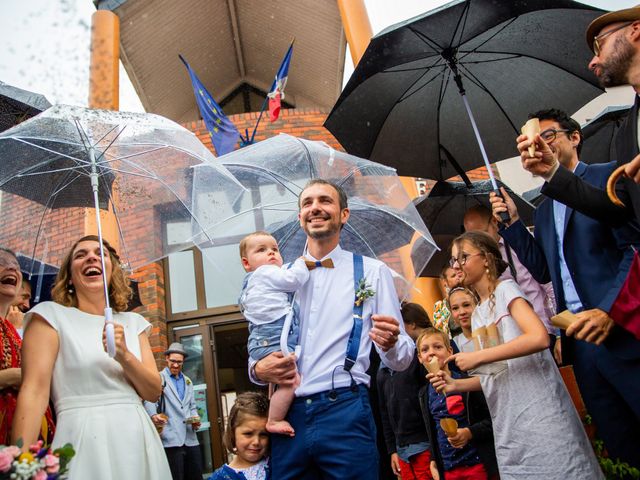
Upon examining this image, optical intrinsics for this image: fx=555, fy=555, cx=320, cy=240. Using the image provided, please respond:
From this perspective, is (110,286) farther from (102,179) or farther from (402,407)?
(402,407)

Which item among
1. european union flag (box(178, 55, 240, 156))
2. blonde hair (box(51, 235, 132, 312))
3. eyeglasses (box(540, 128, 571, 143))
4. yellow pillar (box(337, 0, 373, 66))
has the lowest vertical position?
blonde hair (box(51, 235, 132, 312))

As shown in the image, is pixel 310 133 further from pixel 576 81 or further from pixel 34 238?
pixel 34 238

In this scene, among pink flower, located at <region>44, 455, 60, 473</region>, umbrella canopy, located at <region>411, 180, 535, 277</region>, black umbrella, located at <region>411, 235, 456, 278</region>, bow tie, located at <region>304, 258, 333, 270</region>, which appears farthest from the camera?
black umbrella, located at <region>411, 235, 456, 278</region>

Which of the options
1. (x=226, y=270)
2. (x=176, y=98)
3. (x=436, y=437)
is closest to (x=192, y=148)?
(x=226, y=270)

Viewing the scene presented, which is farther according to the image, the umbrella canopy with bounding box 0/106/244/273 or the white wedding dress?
the umbrella canopy with bounding box 0/106/244/273

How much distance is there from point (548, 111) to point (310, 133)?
6664 millimetres

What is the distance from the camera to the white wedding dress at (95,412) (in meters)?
2.26

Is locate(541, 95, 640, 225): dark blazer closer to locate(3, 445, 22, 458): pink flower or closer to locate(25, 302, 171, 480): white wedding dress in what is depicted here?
locate(25, 302, 171, 480): white wedding dress

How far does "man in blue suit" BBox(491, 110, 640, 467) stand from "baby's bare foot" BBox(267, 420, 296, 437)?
1.15m

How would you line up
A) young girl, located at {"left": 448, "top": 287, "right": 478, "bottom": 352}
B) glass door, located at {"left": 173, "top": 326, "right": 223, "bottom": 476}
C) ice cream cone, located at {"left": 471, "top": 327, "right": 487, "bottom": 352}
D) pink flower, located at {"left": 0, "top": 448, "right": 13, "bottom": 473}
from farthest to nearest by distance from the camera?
glass door, located at {"left": 173, "top": 326, "right": 223, "bottom": 476}
young girl, located at {"left": 448, "top": 287, "right": 478, "bottom": 352}
ice cream cone, located at {"left": 471, "top": 327, "right": 487, "bottom": 352}
pink flower, located at {"left": 0, "top": 448, "right": 13, "bottom": 473}

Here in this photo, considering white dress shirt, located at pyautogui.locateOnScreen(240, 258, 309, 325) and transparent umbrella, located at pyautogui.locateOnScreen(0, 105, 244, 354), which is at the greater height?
transparent umbrella, located at pyautogui.locateOnScreen(0, 105, 244, 354)

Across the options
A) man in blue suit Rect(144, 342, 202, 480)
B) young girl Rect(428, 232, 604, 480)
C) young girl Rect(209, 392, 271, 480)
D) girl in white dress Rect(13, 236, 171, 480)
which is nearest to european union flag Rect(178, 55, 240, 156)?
man in blue suit Rect(144, 342, 202, 480)

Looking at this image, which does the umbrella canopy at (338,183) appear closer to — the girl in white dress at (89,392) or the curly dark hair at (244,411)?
the curly dark hair at (244,411)

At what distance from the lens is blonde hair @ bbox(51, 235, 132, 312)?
106 inches
